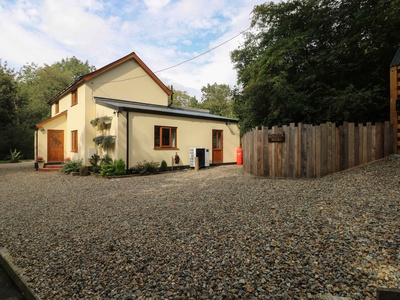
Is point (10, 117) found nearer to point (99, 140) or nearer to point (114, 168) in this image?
point (99, 140)

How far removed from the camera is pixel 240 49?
14.6m

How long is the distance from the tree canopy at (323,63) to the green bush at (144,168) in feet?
19.2

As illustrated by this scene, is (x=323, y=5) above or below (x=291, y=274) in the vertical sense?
above

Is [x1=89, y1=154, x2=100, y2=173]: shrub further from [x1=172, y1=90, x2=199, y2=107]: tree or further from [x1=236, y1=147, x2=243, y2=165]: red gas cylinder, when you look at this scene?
[x1=172, y1=90, x2=199, y2=107]: tree

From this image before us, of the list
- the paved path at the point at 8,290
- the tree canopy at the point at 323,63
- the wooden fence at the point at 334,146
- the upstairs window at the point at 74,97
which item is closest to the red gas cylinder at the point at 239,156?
the tree canopy at the point at 323,63

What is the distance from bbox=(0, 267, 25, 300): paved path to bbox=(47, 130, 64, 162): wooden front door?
1454 centimetres

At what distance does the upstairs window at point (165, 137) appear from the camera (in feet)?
38.0

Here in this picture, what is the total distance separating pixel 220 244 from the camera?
2.87m

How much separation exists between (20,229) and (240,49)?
48.8ft

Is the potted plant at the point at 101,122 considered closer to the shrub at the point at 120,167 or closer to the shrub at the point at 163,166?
the shrub at the point at 120,167

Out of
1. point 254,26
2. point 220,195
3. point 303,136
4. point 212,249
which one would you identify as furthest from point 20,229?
point 254,26

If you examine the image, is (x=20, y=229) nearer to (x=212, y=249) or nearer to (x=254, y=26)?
(x=212, y=249)

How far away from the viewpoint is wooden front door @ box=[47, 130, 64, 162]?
14709 millimetres

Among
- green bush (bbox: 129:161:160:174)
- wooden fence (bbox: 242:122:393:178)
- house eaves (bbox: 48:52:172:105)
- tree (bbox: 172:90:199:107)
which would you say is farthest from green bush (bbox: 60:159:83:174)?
tree (bbox: 172:90:199:107)
